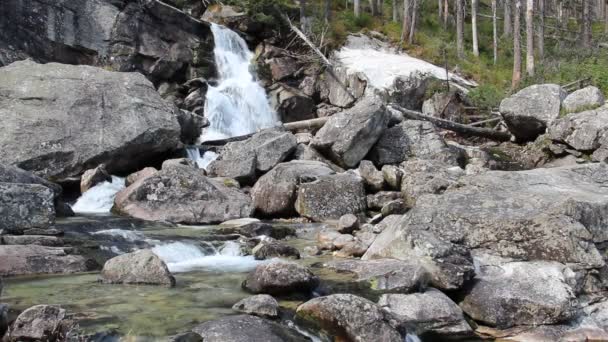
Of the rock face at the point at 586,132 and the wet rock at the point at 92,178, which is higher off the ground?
the wet rock at the point at 92,178

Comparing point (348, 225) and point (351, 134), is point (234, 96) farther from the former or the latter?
point (348, 225)

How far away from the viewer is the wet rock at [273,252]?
33.3 ft

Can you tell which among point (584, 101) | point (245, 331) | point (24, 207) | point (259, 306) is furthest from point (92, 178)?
point (584, 101)

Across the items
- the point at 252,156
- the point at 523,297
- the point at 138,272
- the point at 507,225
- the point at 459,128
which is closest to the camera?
the point at 523,297

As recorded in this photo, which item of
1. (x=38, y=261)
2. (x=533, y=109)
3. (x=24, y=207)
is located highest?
(x=24, y=207)

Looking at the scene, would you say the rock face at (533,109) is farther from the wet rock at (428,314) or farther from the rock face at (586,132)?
the wet rock at (428,314)

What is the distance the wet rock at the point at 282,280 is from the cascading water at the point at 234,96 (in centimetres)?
1433

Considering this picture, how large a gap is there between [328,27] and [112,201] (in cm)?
1807

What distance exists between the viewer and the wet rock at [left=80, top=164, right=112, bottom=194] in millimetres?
15234

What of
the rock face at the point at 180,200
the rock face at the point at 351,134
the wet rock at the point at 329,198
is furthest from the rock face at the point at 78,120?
the wet rock at the point at 329,198

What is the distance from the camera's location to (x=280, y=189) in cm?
1485

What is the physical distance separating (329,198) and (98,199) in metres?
5.97

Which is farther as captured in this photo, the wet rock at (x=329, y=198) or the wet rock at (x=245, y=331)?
the wet rock at (x=329, y=198)

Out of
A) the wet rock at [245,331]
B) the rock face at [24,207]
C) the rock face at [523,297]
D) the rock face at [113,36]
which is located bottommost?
the rock face at [523,297]
